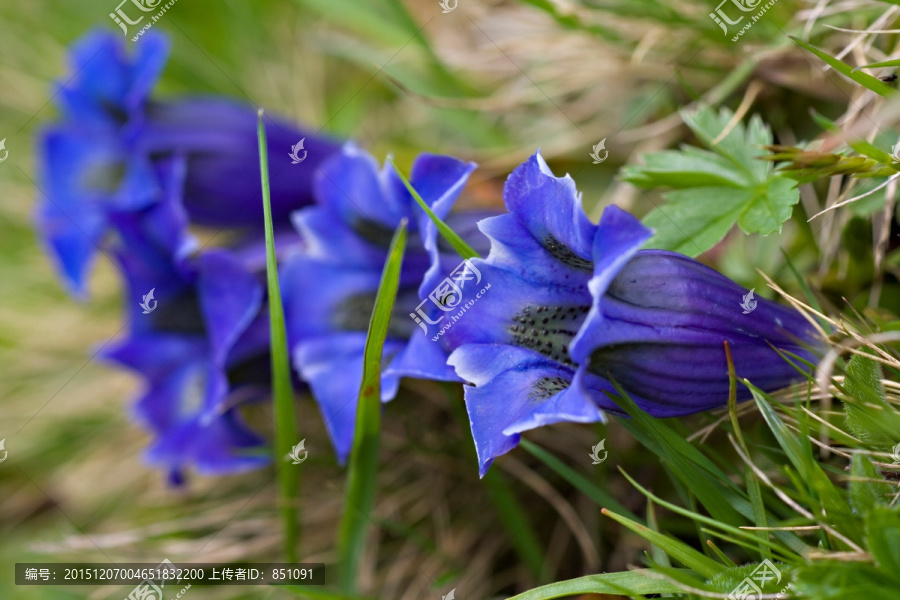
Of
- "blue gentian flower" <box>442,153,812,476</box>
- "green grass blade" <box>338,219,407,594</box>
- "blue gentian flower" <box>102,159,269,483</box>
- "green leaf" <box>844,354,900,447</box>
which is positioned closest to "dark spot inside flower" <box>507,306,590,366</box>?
"blue gentian flower" <box>442,153,812,476</box>

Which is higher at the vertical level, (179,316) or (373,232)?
(373,232)

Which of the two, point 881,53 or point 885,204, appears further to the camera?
point 881,53

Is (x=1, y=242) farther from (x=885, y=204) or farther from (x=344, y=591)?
(x=885, y=204)

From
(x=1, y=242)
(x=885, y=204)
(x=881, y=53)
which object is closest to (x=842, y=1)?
(x=881, y=53)

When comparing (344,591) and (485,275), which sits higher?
(485,275)

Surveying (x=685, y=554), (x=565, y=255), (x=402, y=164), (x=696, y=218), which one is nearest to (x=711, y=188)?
(x=696, y=218)

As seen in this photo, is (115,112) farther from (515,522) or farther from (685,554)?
(685,554)

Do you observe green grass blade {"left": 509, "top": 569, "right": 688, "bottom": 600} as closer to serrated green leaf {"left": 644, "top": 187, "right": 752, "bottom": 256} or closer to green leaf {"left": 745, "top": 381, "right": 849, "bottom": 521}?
green leaf {"left": 745, "top": 381, "right": 849, "bottom": 521}
